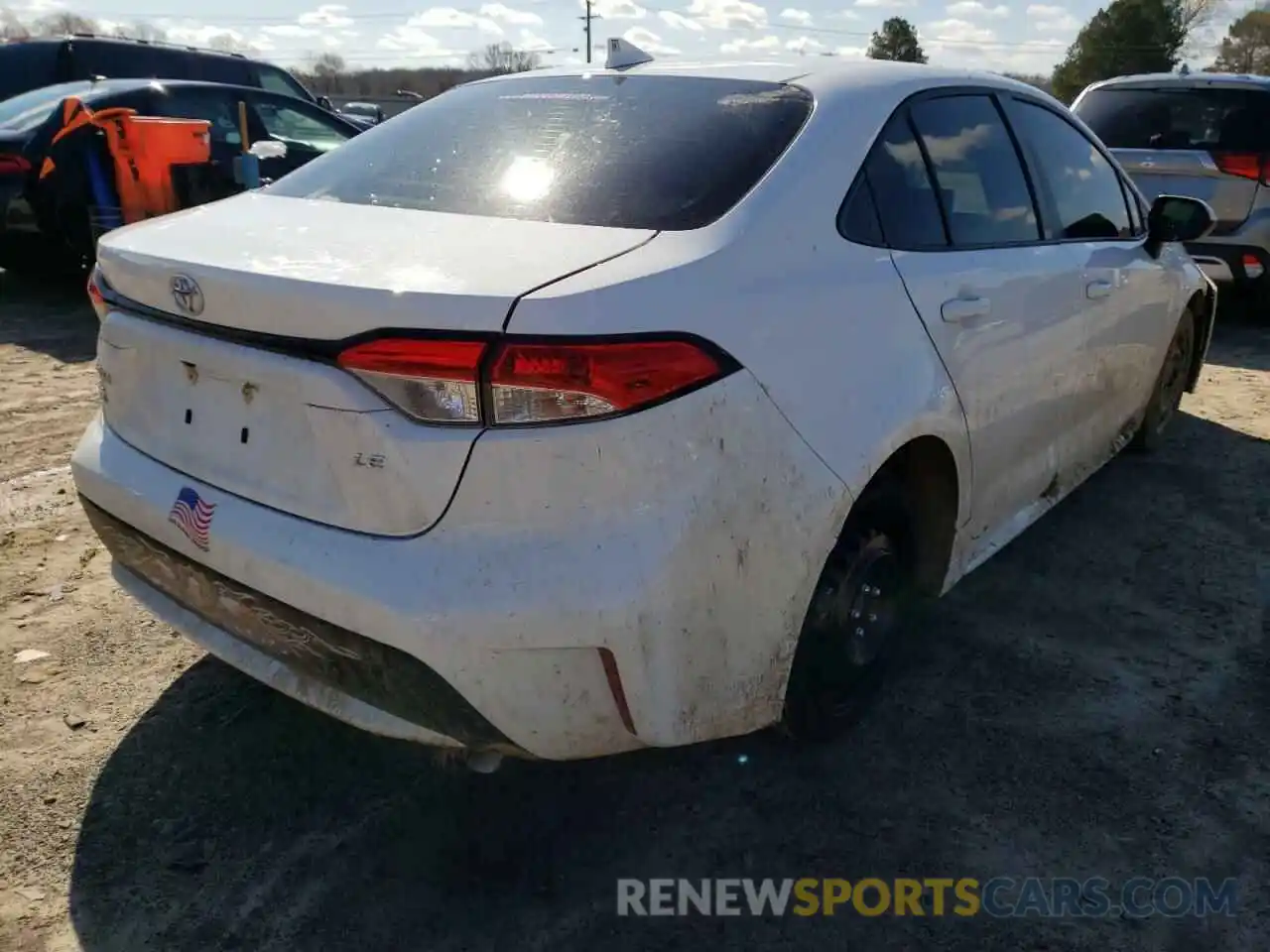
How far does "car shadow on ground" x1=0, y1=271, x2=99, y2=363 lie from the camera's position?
20.0ft

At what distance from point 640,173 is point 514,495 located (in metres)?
0.87

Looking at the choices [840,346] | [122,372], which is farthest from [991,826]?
[122,372]

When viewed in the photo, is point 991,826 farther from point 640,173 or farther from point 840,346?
point 640,173

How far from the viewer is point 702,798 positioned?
2.37m

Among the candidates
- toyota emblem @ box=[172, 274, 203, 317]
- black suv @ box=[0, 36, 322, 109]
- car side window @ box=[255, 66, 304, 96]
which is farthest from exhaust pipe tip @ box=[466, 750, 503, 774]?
car side window @ box=[255, 66, 304, 96]

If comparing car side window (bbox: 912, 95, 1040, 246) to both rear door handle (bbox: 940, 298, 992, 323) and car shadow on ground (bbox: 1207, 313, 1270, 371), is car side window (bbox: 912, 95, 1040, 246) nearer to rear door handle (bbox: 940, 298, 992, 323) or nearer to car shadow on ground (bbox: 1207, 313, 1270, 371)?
rear door handle (bbox: 940, 298, 992, 323)

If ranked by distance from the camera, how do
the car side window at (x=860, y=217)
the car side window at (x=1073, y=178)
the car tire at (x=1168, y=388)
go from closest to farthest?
the car side window at (x=860, y=217) → the car side window at (x=1073, y=178) → the car tire at (x=1168, y=388)

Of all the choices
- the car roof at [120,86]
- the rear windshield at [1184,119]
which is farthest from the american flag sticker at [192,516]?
the rear windshield at [1184,119]

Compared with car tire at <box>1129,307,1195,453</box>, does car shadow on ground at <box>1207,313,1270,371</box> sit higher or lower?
lower

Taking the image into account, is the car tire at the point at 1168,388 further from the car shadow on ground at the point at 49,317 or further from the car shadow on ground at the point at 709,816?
the car shadow on ground at the point at 49,317

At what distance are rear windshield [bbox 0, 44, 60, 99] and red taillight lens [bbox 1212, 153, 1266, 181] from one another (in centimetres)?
1033

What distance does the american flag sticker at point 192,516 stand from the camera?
2.00 meters

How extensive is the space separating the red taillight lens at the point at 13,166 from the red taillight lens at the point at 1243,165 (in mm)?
7870

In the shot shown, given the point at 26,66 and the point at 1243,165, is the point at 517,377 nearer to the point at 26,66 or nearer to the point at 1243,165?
the point at 1243,165
